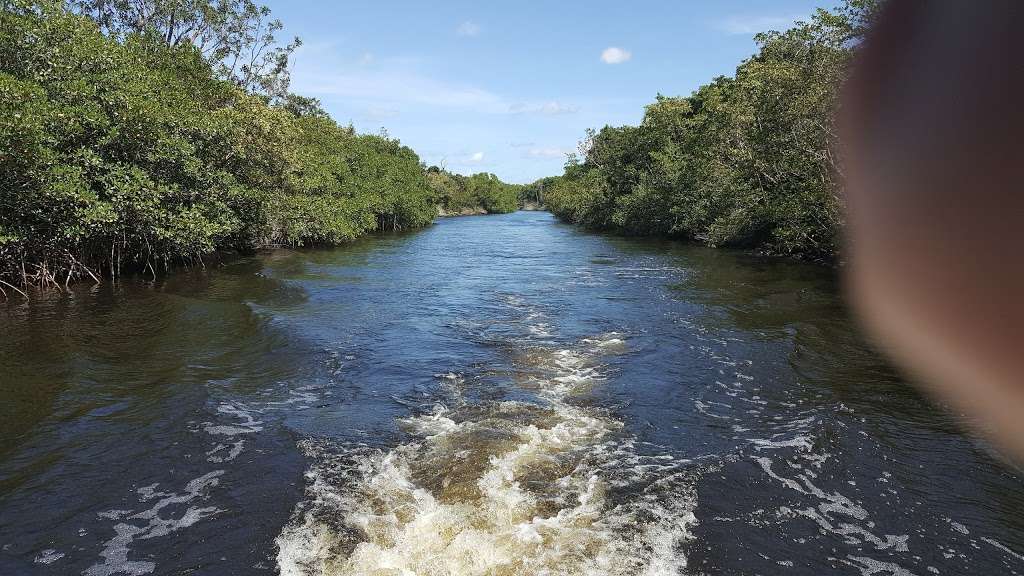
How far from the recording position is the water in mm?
5570

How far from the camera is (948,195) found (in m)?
15.2

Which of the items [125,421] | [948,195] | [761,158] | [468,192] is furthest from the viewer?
[468,192]

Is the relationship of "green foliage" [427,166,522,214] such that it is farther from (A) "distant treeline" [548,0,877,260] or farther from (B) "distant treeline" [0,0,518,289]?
(B) "distant treeline" [0,0,518,289]

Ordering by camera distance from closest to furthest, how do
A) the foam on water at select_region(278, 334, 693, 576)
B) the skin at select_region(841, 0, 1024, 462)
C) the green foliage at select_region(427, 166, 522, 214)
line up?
the foam on water at select_region(278, 334, 693, 576), the skin at select_region(841, 0, 1024, 462), the green foliage at select_region(427, 166, 522, 214)

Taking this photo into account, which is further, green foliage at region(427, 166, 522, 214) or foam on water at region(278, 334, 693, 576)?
green foliage at region(427, 166, 522, 214)

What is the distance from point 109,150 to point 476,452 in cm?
1584

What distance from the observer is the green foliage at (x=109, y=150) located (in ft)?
47.6

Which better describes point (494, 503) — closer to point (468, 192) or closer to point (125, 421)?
point (125, 421)

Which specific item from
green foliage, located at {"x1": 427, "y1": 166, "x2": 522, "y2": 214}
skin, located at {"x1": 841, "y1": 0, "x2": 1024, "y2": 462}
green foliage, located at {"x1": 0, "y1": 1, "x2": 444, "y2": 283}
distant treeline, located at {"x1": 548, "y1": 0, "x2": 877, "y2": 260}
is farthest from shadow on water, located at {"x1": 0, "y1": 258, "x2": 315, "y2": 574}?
green foliage, located at {"x1": 427, "y1": 166, "x2": 522, "y2": 214}

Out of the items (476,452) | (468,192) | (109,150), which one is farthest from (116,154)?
(468,192)

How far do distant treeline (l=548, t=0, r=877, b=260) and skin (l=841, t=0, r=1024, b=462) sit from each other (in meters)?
1.83

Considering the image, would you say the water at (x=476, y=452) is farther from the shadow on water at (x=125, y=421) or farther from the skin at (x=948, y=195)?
the skin at (x=948, y=195)

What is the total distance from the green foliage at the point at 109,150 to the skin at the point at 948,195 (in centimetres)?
1907

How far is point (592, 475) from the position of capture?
6980mm
